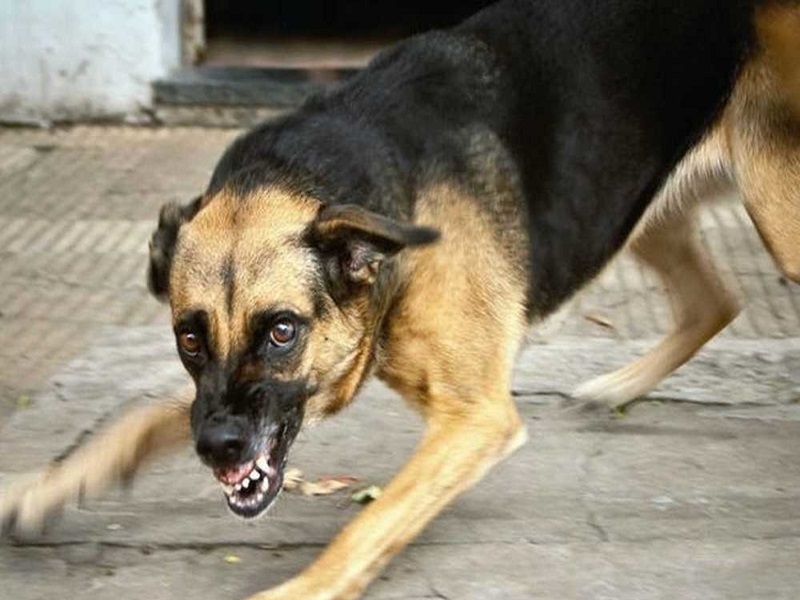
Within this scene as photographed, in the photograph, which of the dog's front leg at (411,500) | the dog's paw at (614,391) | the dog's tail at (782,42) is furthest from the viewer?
the dog's paw at (614,391)

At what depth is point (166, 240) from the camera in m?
4.07

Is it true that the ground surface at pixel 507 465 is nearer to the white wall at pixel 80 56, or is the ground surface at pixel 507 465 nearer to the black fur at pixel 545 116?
the black fur at pixel 545 116

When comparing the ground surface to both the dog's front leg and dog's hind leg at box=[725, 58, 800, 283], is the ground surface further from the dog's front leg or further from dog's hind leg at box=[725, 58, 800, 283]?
dog's hind leg at box=[725, 58, 800, 283]

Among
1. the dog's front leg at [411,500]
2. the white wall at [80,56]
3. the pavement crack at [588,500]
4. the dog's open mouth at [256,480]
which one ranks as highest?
the dog's open mouth at [256,480]

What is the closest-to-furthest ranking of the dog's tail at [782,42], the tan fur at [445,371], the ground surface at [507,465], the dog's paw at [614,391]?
the tan fur at [445,371] < the ground surface at [507,465] < the dog's tail at [782,42] < the dog's paw at [614,391]

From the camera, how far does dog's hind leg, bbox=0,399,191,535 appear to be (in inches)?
170

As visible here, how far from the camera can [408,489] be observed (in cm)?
408

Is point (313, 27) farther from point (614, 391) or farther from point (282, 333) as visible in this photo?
point (282, 333)

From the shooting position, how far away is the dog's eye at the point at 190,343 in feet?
12.5

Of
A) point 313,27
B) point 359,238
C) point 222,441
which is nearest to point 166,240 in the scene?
point 359,238

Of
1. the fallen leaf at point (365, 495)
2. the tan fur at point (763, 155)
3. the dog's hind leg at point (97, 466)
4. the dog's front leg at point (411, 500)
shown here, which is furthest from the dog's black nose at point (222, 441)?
the tan fur at point (763, 155)

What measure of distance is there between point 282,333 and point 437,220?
0.65 m

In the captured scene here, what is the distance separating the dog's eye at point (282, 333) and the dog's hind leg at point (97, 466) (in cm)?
69

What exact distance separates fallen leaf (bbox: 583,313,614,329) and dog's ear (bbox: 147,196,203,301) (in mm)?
2358
